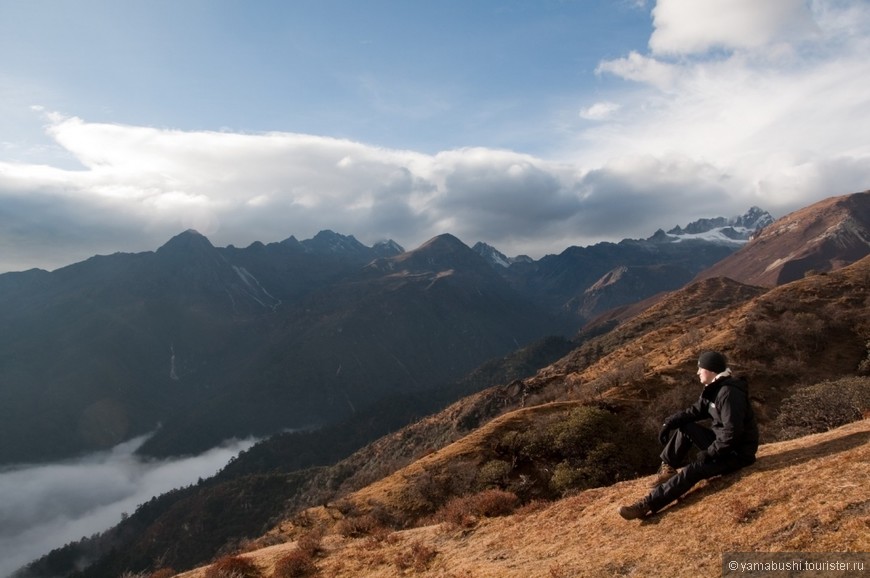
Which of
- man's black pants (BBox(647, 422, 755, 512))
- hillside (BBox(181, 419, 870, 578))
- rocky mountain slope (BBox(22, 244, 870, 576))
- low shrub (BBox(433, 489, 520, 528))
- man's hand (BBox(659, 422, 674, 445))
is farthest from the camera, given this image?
rocky mountain slope (BBox(22, 244, 870, 576))

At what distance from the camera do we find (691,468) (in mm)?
12609

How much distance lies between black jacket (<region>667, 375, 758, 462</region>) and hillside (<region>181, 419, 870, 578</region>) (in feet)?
2.54

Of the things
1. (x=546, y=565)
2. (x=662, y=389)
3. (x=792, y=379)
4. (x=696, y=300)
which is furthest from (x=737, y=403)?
(x=696, y=300)

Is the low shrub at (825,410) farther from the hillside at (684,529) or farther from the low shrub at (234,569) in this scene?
the low shrub at (234,569)

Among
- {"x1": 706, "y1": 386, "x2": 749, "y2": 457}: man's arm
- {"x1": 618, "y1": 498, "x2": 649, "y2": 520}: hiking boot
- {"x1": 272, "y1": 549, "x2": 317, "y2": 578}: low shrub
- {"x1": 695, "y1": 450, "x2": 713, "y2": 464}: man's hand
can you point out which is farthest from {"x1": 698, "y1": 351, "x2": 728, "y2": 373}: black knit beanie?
{"x1": 272, "y1": 549, "x2": 317, "y2": 578}: low shrub

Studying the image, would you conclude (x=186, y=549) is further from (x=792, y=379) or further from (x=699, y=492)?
(x=699, y=492)

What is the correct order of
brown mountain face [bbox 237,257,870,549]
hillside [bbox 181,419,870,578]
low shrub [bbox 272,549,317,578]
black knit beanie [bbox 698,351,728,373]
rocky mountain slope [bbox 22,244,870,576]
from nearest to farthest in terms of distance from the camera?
hillside [bbox 181,419,870,578] → black knit beanie [bbox 698,351,728,373] → low shrub [bbox 272,549,317,578] → rocky mountain slope [bbox 22,244,870,576] → brown mountain face [bbox 237,257,870,549]

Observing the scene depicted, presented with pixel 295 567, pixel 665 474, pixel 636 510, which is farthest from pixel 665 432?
pixel 295 567

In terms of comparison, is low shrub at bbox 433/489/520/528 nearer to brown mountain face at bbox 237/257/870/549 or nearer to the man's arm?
the man's arm

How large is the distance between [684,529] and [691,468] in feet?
5.30

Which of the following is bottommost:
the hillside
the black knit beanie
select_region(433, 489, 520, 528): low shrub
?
select_region(433, 489, 520, 528): low shrub

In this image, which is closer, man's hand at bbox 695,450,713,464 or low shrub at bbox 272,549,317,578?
man's hand at bbox 695,450,713,464

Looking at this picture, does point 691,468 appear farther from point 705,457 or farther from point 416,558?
point 416,558

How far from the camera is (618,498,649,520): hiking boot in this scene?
12914 mm
